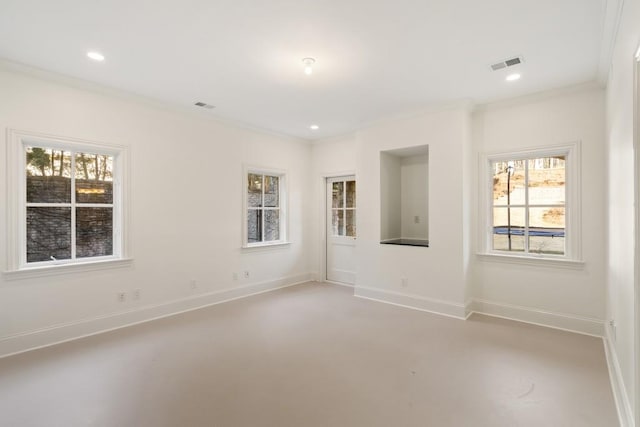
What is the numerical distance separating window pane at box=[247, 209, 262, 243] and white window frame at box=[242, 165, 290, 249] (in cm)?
9

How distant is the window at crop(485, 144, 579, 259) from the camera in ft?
11.8

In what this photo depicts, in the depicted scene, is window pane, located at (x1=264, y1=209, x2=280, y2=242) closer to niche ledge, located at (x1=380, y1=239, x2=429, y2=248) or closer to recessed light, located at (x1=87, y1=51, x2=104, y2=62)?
niche ledge, located at (x1=380, y1=239, x2=429, y2=248)

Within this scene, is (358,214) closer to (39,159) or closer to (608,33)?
(608,33)

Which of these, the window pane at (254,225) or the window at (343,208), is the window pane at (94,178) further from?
the window at (343,208)

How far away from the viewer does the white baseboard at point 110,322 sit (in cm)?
300

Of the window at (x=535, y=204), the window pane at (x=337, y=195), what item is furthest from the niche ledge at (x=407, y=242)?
the window pane at (x=337, y=195)

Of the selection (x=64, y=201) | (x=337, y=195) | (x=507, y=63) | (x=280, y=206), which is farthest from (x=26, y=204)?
(x=507, y=63)

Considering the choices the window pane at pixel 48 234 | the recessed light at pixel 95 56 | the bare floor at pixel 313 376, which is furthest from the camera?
the window pane at pixel 48 234

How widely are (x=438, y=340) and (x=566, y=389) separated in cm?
110

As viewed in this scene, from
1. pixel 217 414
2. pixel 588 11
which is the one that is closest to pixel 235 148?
pixel 217 414

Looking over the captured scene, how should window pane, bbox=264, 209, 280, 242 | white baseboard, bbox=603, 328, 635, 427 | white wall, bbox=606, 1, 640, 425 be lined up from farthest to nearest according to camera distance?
window pane, bbox=264, 209, 280, 242
white baseboard, bbox=603, 328, 635, 427
white wall, bbox=606, 1, 640, 425

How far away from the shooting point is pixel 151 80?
11.0ft

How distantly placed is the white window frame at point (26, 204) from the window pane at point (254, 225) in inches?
73.2

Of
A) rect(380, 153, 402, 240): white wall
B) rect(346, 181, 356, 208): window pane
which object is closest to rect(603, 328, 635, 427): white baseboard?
rect(380, 153, 402, 240): white wall
